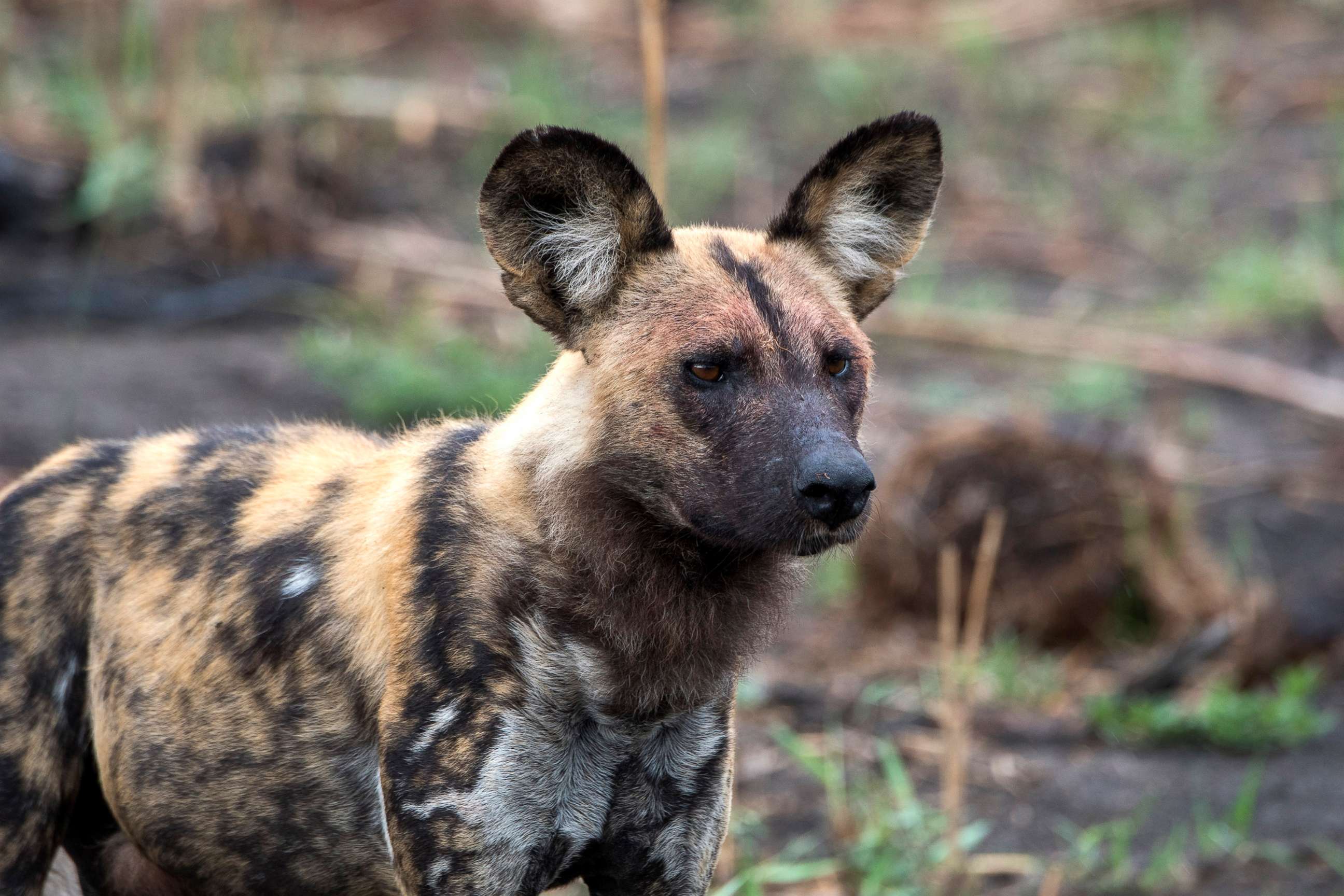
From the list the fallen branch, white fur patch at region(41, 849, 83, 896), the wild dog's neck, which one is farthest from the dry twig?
the fallen branch

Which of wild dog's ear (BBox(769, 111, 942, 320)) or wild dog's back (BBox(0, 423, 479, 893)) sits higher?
wild dog's ear (BBox(769, 111, 942, 320))

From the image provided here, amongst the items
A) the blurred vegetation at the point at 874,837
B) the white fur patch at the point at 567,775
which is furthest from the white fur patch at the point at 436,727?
the blurred vegetation at the point at 874,837

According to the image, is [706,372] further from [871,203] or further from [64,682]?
[64,682]

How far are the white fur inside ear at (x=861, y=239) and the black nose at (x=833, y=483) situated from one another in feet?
1.88

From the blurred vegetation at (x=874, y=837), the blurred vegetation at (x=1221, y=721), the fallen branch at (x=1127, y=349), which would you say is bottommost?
the blurred vegetation at (x=1221, y=721)

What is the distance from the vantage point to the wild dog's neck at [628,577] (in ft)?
8.35

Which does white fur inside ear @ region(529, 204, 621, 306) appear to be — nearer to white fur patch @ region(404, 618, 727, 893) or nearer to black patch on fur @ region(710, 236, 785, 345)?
black patch on fur @ region(710, 236, 785, 345)

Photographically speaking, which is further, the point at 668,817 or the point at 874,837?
the point at 874,837

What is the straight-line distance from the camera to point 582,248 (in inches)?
104

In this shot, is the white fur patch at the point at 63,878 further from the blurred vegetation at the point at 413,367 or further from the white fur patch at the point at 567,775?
the blurred vegetation at the point at 413,367

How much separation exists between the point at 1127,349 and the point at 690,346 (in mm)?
6129

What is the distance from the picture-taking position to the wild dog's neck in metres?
2.54

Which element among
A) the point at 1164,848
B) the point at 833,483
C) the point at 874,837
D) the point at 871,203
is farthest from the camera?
the point at 1164,848

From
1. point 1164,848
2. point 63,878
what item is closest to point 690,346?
point 63,878
